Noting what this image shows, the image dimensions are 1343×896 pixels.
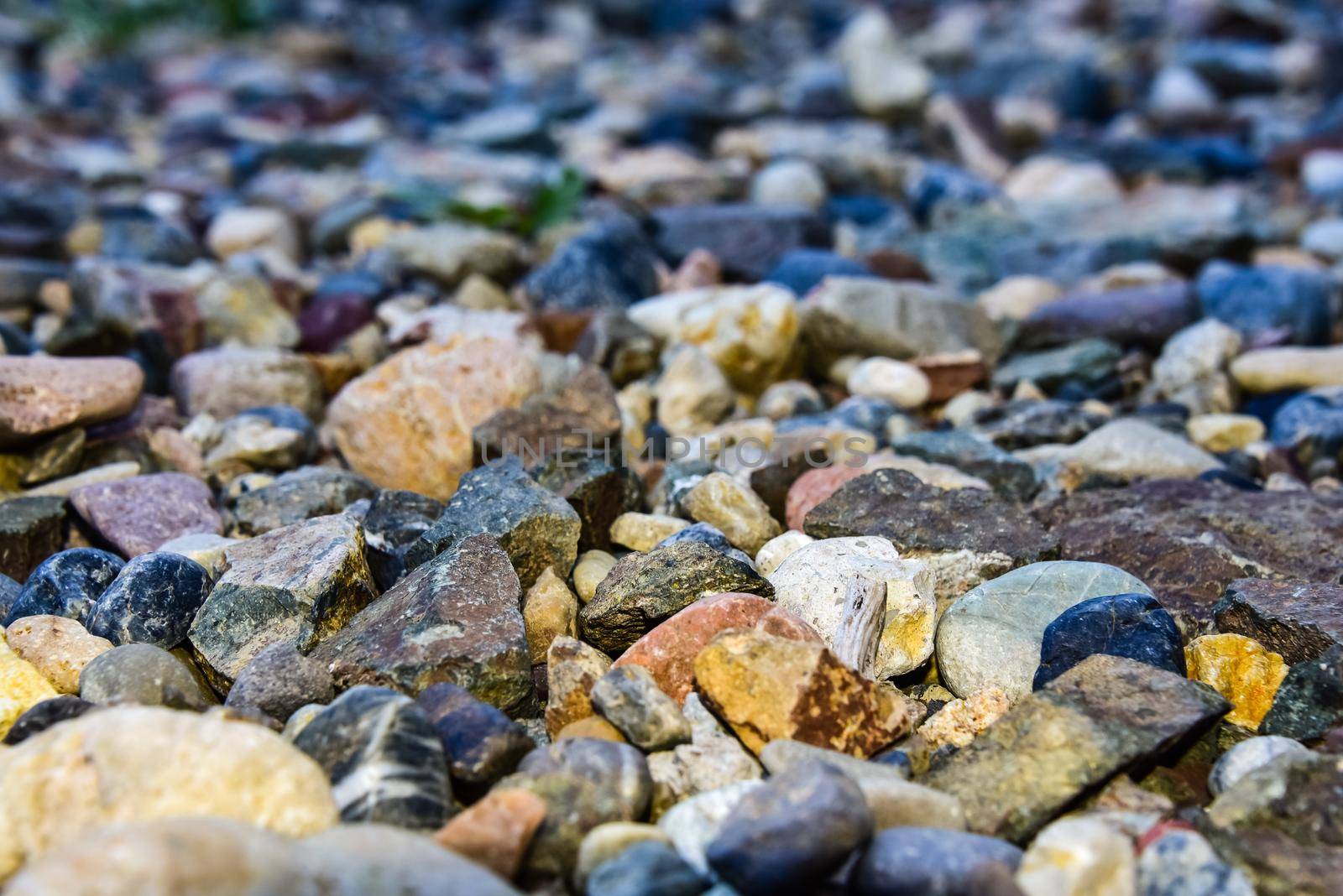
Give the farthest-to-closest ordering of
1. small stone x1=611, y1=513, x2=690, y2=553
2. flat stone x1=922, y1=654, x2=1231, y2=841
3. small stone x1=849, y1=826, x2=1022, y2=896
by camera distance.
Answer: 1. small stone x1=611, y1=513, x2=690, y2=553
2. flat stone x1=922, y1=654, x2=1231, y2=841
3. small stone x1=849, y1=826, x2=1022, y2=896

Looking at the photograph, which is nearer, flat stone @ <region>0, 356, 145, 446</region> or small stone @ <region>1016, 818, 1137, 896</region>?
small stone @ <region>1016, 818, 1137, 896</region>

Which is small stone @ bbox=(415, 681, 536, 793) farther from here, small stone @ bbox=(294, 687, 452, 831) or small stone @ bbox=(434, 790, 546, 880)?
small stone @ bbox=(434, 790, 546, 880)

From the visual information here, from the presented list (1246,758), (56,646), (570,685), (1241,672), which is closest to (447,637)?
(570,685)

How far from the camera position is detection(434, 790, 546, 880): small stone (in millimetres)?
1868

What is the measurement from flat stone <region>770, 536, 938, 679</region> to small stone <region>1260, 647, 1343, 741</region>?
80cm

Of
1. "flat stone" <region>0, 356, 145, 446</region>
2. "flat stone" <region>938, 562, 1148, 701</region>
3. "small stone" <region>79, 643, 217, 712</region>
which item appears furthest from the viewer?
"flat stone" <region>0, 356, 145, 446</region>

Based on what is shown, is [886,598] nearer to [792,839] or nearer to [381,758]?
[792,839]

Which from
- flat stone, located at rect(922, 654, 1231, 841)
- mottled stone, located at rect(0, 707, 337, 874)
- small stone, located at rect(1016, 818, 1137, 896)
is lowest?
flat stone, located at rect(922, 654, 1231, 841)

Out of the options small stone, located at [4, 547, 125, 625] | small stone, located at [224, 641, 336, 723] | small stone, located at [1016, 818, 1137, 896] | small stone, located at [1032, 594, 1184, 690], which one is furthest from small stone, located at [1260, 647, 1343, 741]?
small stone, located at [4, 547, 125, 625]

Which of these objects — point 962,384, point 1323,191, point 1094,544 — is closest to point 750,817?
point 1094,544

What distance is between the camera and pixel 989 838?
1.93 m

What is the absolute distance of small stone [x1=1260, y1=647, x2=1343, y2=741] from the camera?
231cm

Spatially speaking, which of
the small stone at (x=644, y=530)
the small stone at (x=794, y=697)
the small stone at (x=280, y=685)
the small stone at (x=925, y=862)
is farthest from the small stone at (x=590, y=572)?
the small stone at (x=925, y=862)

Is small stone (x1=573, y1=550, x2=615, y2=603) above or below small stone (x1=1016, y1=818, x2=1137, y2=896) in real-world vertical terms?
below
